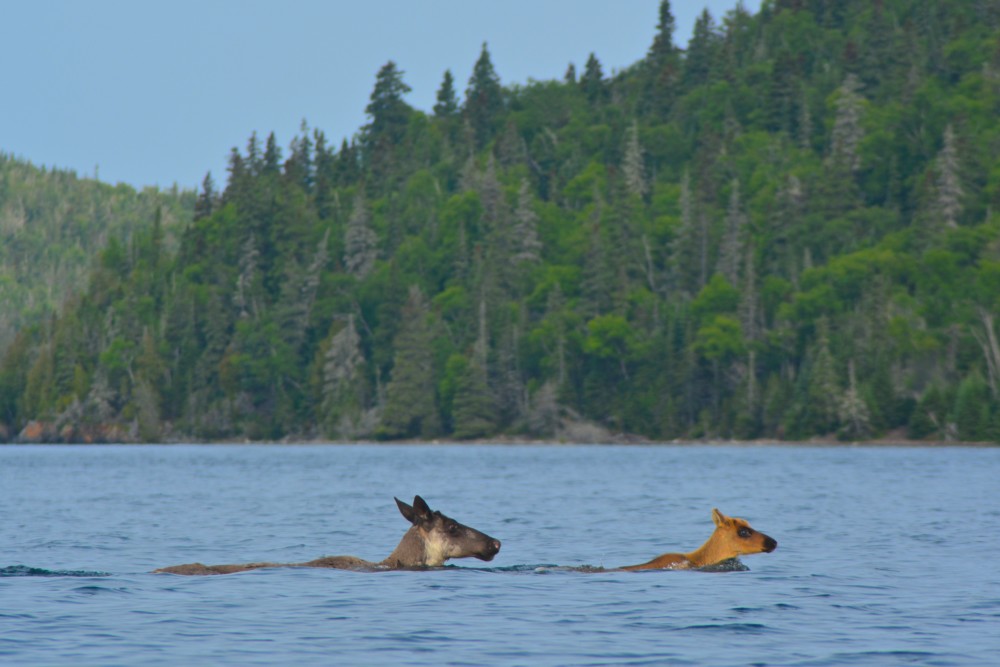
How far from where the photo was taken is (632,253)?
7352 inches

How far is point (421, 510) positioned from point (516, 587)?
99.9 inches

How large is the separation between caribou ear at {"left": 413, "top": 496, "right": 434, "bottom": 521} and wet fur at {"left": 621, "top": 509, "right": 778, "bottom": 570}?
3.35 m

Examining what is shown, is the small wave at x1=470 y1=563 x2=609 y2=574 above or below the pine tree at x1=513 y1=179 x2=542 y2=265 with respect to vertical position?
below

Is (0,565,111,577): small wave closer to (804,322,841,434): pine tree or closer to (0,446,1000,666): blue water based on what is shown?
(0,446,1000,666): blue water

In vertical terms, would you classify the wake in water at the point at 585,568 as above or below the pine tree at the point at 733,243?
below

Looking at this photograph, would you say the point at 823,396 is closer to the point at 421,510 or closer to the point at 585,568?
the point at 585,568

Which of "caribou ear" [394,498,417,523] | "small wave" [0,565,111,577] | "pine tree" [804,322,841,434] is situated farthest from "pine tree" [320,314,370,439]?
"caribou ear" [394,498,417,523]

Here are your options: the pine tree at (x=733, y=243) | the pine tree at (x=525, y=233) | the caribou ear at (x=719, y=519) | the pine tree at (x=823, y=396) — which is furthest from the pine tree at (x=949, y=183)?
the caribou ear at (x=719, y=519)

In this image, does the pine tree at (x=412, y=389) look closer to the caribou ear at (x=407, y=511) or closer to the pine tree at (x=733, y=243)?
the pine tree at (x=733, y=243)

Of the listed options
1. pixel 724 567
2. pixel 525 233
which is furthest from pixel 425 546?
pixel 525 233

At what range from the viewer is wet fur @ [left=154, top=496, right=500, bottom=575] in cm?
1962

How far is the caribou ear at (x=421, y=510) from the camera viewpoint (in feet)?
63.8

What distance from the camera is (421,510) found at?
19703mm

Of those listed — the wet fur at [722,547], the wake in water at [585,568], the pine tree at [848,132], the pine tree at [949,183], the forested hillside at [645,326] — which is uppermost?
the pine tree at [848,132]
